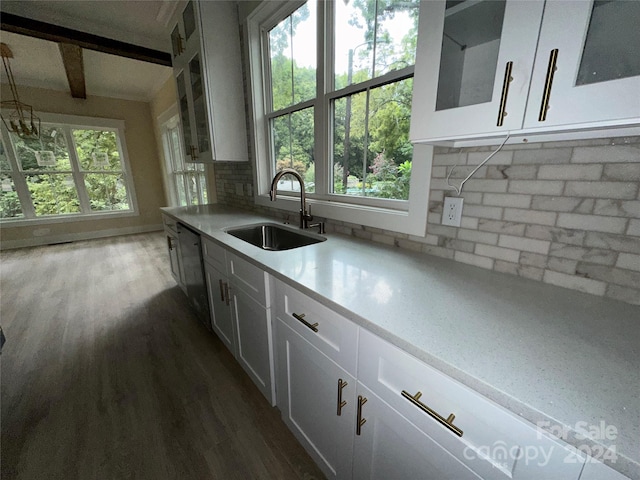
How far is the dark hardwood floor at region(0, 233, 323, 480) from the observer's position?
3.75 ft

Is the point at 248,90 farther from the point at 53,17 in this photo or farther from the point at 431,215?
the point at 53,17

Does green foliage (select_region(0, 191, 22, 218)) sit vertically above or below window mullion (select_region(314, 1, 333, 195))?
below

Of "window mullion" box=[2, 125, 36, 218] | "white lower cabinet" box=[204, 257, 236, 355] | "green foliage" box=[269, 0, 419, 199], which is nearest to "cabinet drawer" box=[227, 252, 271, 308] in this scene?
"white lower cabinet" box=[204, 257, 236, 355]

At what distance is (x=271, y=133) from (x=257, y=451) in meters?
2.26

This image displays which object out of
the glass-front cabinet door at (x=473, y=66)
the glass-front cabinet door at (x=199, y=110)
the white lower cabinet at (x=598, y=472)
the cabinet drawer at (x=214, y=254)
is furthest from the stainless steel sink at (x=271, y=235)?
the white lower cabinet at (x=598, y=472)

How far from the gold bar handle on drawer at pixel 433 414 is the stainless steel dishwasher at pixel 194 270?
164 cm

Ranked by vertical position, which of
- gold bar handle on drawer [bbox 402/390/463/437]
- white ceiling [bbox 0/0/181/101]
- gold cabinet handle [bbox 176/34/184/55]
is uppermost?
white ceiling [bbox 0/0/181/101]

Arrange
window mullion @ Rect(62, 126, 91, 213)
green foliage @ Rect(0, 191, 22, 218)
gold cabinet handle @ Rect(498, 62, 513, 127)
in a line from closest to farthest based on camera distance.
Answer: gold cabinet handle @ Rect(498, 62, 513, 127) < green foliage @ Rect(0, 191, 22, 218) < window mullion @ Rect(62, 126, 91, 213)

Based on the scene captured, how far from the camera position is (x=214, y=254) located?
5.30ft

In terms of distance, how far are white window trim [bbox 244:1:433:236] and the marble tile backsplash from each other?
0.23ft

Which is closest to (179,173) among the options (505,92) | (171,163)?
(171,163)

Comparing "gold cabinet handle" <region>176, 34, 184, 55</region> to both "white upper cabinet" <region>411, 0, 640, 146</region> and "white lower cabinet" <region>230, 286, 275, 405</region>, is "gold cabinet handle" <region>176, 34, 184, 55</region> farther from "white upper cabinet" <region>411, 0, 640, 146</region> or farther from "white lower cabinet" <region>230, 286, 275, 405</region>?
"white upper cabinet" <region>411, 0, 640, 146</region>

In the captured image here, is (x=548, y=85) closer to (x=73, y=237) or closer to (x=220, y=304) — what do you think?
(x=220, y=304)

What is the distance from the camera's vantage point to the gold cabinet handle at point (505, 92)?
0.61m
